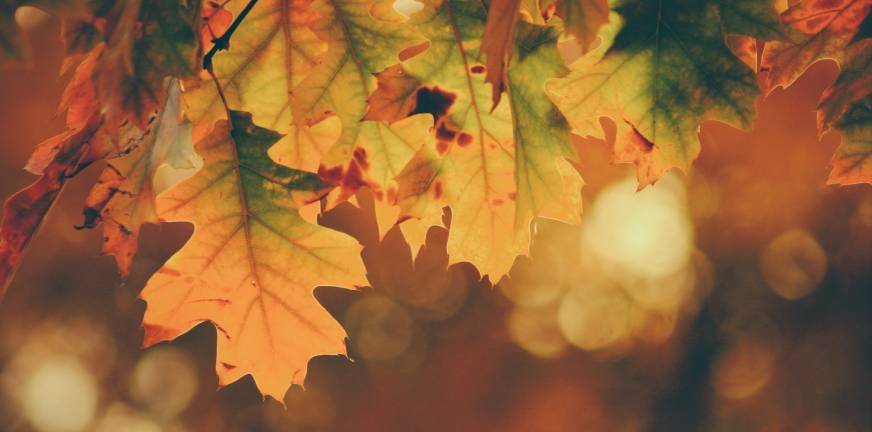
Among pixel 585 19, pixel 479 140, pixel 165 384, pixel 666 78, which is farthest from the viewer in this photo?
pixel 165 384

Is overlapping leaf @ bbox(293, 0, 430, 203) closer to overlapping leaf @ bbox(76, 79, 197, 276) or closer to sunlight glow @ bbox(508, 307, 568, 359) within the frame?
overlapping leaf @ bbox(76, 79, 197, 276)

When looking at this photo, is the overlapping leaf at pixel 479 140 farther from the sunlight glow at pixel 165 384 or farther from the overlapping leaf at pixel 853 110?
the sunlight glow at pixel 165 384

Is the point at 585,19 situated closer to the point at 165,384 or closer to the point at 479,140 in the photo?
the point at 479,140

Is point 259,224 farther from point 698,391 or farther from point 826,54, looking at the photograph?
point 698,391

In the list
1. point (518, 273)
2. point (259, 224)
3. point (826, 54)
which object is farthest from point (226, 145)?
point (518, 273)

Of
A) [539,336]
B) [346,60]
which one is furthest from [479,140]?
[539,336]

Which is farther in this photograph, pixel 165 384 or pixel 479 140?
pixel 165 384

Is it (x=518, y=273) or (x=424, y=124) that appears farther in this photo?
(x=518, y=273)
